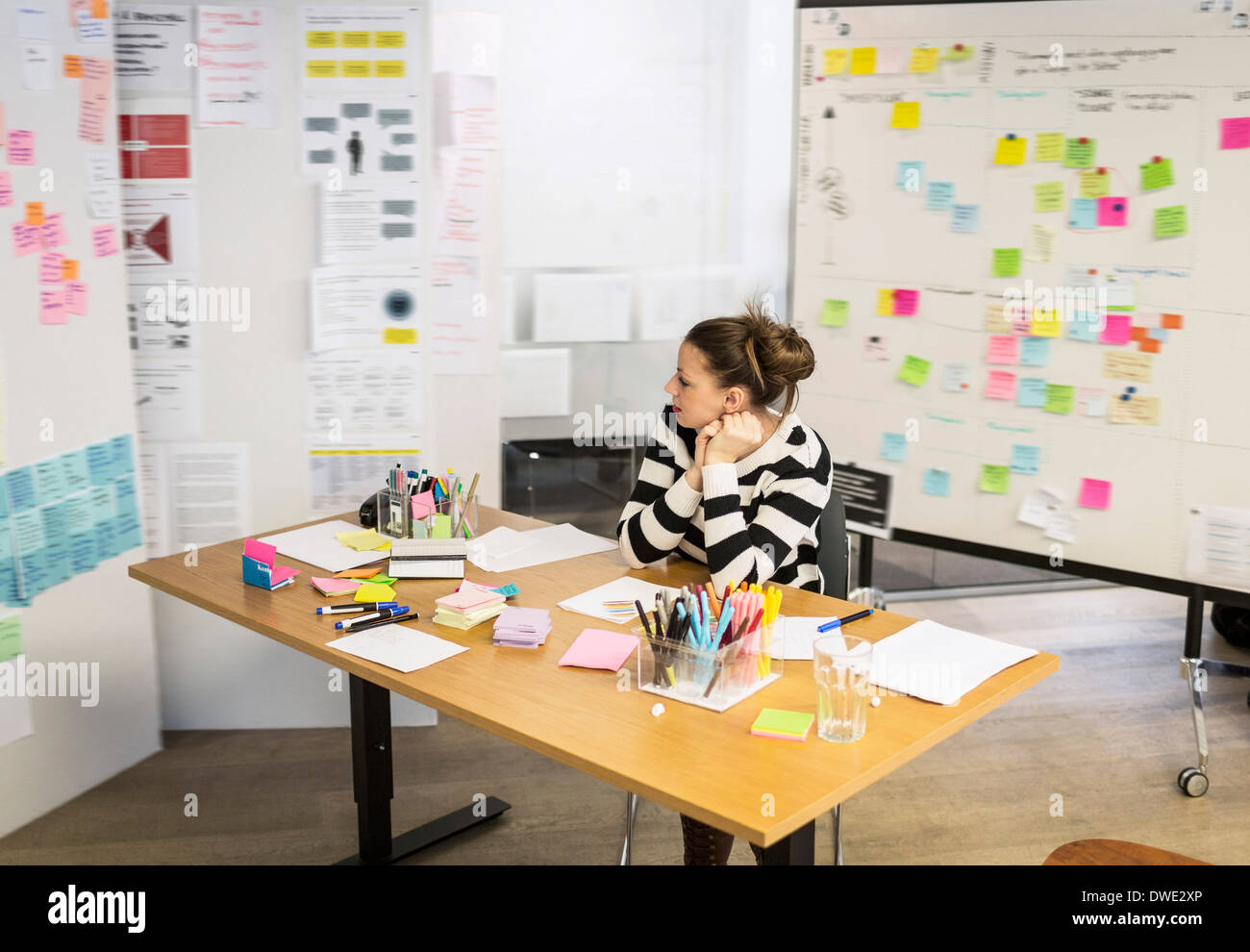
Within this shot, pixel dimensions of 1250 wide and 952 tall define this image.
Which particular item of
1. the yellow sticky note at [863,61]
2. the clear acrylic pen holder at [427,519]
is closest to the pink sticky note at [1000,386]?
the yellow sticky note at [863,61]

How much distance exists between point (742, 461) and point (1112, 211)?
135cm

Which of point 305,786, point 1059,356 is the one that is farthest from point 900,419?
point 305,786

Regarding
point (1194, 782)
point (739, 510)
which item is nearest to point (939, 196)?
point (739, 510)

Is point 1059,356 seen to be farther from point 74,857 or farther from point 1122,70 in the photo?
point 74,857

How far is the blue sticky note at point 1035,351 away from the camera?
129 inches

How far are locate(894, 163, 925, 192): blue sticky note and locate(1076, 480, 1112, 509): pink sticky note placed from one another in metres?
0.94

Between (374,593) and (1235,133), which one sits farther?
(1235,133)

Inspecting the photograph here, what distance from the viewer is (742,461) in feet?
8.27

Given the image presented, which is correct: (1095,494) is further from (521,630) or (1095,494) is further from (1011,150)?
(521,630)

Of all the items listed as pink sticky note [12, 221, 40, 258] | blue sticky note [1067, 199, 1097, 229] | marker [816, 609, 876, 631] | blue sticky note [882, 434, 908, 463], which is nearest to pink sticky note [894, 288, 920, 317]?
blue sticky note [882, 434, 908, 463]

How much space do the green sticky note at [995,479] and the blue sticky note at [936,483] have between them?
0.10 metres

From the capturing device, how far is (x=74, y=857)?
2922mm
